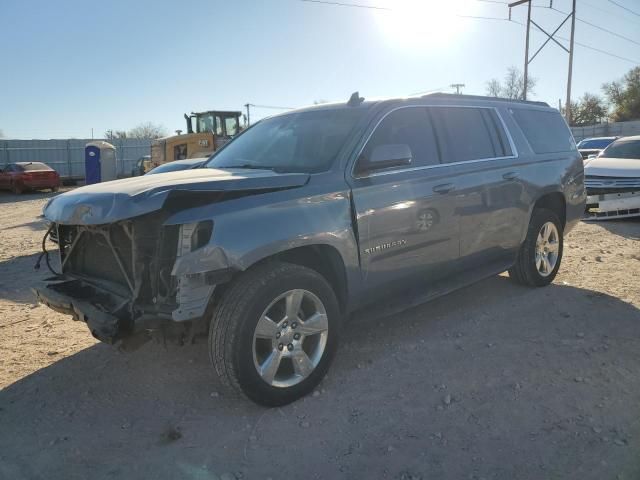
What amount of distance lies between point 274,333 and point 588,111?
78.1m

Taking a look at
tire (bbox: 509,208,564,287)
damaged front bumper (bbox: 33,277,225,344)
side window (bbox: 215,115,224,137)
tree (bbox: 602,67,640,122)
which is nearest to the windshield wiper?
damaged front bumper (bbox: 33,277,225,344)

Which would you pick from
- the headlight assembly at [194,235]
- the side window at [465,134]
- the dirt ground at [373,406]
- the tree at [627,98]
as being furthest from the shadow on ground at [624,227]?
the tree at [627,98]

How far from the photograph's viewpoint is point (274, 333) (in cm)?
315

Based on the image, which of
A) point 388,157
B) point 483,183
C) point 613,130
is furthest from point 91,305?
point 613,130

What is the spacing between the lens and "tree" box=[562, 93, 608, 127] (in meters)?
68.8

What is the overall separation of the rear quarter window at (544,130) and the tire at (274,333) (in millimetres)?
3227

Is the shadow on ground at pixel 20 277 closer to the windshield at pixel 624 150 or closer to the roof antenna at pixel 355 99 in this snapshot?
the roof antenna at pixel 355 99

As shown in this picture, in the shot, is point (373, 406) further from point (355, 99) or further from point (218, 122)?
point (218, 122)

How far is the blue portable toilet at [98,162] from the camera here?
15.0 meters

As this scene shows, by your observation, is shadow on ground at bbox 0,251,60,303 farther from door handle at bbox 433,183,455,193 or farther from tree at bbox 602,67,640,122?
tree at bbox 602,67,640,122

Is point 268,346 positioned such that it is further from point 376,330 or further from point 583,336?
point 583,336

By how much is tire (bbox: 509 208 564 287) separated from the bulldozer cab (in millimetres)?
13303

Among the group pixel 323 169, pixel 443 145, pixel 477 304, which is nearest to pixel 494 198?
pixel 443 145

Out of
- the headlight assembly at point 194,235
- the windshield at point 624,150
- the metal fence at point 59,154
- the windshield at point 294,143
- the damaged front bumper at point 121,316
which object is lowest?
the damaged front bumper at point 121,316
